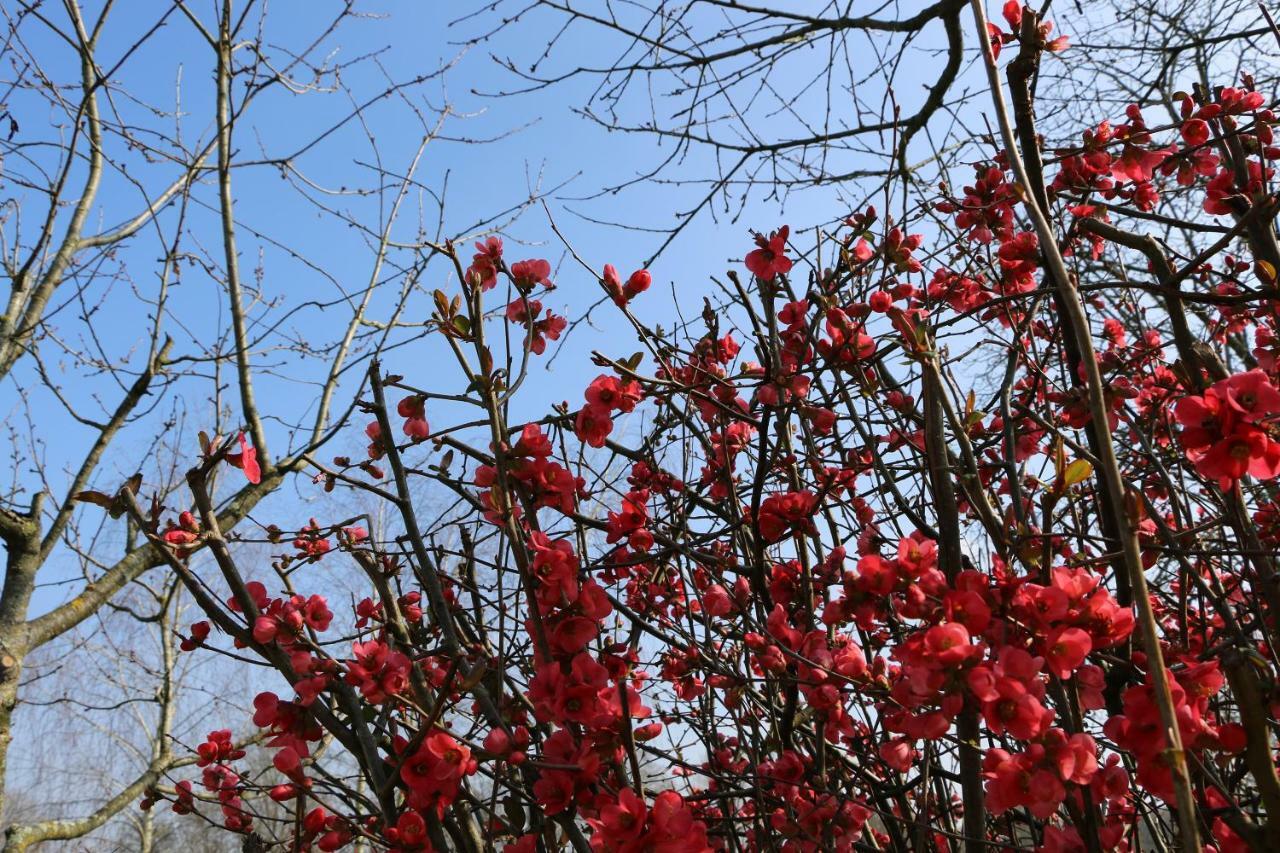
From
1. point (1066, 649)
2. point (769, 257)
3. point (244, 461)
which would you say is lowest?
point (1066, 649)

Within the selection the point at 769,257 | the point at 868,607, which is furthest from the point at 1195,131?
the point at 868,607

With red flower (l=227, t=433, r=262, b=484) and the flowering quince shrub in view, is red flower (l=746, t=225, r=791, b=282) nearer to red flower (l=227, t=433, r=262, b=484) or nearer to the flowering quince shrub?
the flowering quince shrub

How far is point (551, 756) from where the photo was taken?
1336 mm

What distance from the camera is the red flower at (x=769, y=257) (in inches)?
85.4

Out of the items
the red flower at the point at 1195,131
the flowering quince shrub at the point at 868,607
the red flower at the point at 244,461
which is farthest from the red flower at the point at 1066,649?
the red flower at the point at 1195,131

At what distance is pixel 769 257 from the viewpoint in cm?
218

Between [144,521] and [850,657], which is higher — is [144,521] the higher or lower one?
the higher one

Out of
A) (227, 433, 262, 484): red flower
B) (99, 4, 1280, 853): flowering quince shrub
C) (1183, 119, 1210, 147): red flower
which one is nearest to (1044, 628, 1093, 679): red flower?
(99, 4, 1280, 853): flowering quince shrub

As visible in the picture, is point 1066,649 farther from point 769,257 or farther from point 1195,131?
point 1195,131

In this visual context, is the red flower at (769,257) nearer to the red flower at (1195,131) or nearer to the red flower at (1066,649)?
the red flower at (1195,131)

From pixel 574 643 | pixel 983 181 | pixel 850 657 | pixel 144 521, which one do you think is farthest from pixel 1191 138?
pixel 144 521

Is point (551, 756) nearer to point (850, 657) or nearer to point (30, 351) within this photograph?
point (850, 657)

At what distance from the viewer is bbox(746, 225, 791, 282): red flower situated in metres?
2.17

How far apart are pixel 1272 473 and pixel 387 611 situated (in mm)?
1525
